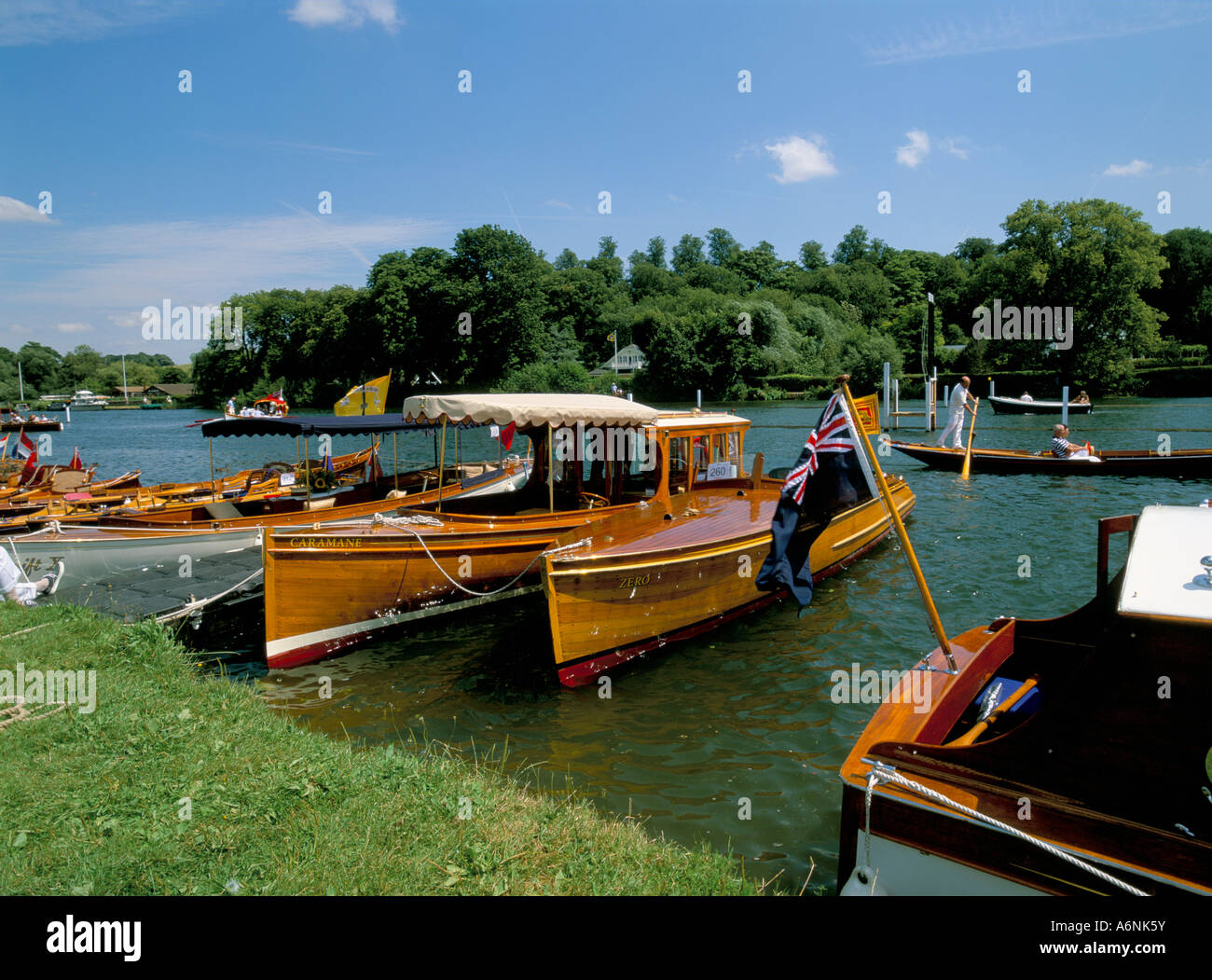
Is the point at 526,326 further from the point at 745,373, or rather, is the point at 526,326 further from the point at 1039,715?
the point at 1039,715

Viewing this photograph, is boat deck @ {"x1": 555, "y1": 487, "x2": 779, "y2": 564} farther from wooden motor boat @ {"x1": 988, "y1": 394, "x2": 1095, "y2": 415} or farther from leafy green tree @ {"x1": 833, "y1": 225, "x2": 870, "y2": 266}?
leafy green tree @ {"x1": 833, "y1": 225, "x2": 870, "y2": 266}

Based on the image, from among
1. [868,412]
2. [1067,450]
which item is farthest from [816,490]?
[1067,450]

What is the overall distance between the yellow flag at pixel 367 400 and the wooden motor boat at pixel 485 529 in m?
6.55

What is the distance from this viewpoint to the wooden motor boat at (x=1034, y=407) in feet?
147

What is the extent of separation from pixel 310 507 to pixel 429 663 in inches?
235

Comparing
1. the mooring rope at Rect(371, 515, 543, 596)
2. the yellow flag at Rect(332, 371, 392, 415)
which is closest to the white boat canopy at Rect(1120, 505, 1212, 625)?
the mooring rope at Rect(371, 515, 543, 596)

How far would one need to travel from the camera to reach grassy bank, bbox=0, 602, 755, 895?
165 inches

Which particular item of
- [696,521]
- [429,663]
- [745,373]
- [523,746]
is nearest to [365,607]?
[429,663]

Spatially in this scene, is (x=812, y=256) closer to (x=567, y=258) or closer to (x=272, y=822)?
(x=567, y=258)

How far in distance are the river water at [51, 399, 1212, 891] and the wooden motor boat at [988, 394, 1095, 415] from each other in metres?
32.8

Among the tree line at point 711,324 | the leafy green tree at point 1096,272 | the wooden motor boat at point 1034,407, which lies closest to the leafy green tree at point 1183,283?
the tree line at point 711,324

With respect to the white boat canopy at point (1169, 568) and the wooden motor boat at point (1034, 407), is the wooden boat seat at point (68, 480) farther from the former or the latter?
the wooden motor boat at point (1034, 407)

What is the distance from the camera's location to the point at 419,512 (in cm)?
1223

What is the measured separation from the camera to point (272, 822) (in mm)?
4832
